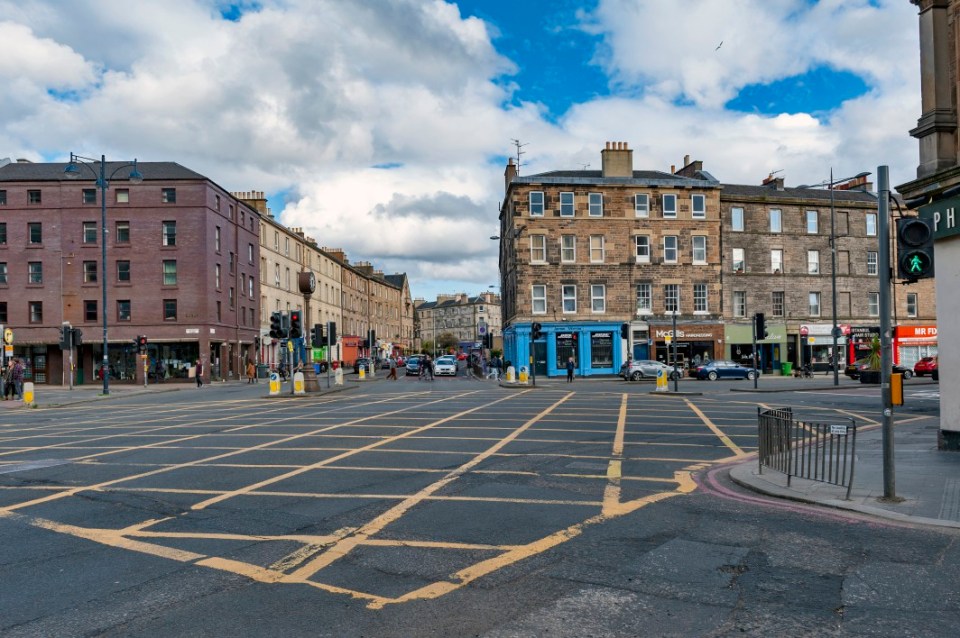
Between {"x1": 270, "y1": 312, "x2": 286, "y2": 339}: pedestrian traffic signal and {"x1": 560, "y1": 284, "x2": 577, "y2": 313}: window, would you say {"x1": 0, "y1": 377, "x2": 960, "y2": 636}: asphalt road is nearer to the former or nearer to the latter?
{"x1": 270, "y1": 312, "x2": 286, "y2": 339}: pedestrian traffic signal

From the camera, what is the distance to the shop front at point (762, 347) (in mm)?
49312

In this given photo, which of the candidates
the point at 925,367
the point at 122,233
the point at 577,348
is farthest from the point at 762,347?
the point at 122,233

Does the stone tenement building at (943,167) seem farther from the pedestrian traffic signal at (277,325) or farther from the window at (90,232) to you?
the window at (90,232)

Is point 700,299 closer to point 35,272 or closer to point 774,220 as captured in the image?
point 774,220

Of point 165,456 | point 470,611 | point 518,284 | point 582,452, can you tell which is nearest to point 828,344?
point 518,284

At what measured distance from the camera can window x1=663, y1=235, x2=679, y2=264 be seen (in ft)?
158

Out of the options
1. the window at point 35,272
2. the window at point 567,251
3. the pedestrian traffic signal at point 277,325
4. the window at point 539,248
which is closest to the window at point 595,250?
the window at point 567,251

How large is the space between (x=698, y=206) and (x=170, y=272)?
118 feet

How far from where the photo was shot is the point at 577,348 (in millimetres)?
47719

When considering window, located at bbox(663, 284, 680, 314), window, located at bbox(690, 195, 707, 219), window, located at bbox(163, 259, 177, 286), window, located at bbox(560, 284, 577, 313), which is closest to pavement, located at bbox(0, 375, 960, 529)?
window, located at bbox(560, 284, 577, 313)

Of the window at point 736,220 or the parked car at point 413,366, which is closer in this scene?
the window at point 736,220

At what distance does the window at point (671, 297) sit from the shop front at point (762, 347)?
13.6ft

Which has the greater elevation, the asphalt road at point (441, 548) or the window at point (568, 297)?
the window at point (568, 297)

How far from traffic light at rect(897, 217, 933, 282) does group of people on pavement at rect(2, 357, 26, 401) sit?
3316 cm
